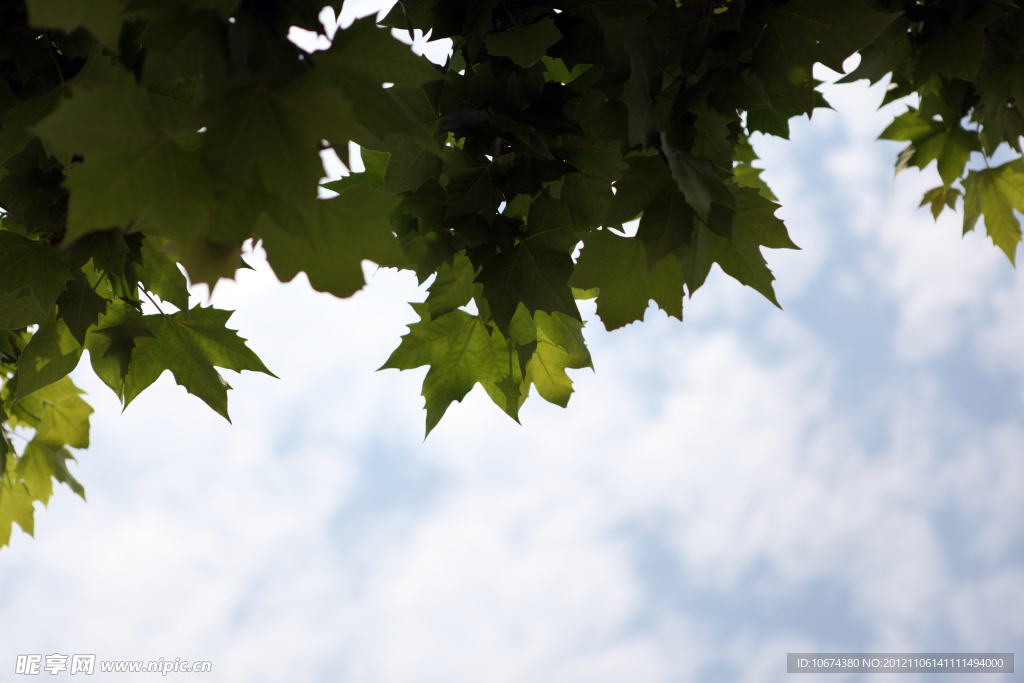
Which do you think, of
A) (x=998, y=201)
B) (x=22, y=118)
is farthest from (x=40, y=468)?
(x=998, y=201)

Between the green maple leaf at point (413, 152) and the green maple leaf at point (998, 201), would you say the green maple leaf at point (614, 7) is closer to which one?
the green maple leaf at point (413, 152)

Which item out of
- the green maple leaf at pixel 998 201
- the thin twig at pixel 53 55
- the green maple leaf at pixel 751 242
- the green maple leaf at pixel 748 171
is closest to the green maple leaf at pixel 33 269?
the thin twig at pixel 53 55

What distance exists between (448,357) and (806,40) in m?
1.04

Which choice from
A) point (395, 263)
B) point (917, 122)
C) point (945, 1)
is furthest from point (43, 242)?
point (917, 122)

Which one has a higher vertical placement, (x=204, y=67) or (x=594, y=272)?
(x=594, y=272)

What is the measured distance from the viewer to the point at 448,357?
1.74 m

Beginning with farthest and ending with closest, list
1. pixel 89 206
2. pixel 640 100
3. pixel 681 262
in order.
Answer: pixel 681 262 < pixel 640 100 < pixel 89 206

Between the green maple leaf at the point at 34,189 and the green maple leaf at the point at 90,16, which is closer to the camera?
the green maple leaf at the point at 90,16

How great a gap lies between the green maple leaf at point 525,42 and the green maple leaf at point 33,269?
1006 mm

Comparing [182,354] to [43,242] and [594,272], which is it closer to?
[43,242]

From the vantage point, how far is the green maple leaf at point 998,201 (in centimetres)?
226

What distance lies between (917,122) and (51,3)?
248 cm

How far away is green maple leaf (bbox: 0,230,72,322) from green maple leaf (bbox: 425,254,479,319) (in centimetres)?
77

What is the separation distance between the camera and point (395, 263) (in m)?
0.85
